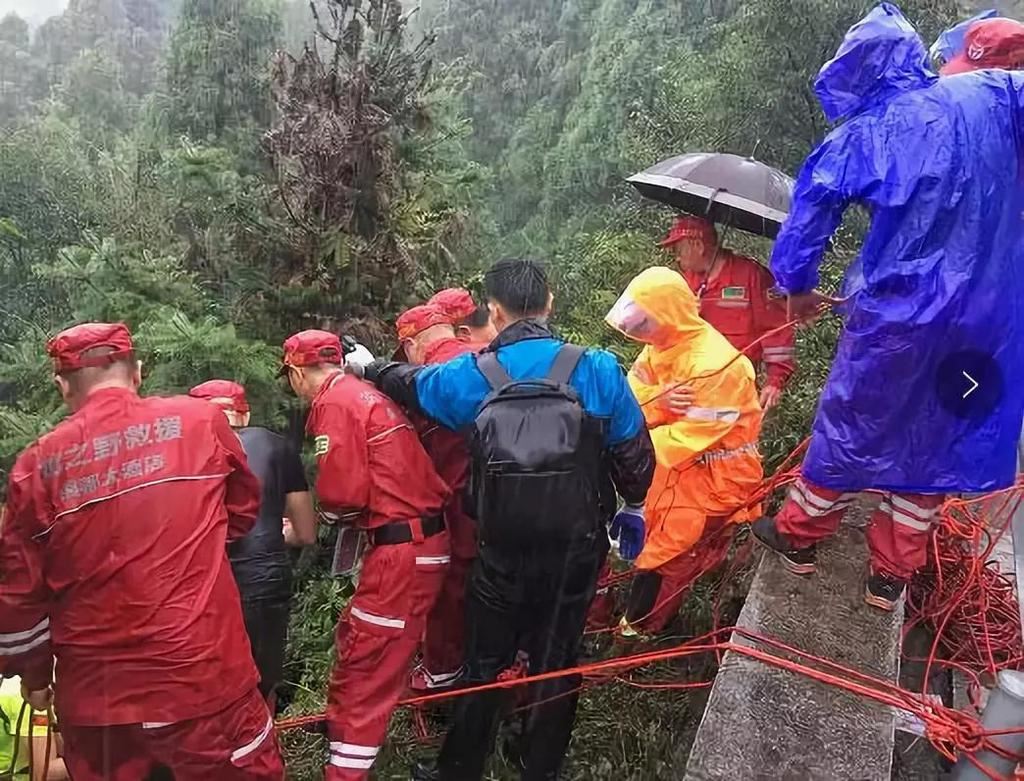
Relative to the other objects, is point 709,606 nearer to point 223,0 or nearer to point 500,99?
point 223,0

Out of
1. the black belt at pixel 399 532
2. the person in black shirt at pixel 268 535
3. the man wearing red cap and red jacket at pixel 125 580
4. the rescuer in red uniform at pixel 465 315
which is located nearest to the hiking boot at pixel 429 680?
the person in black shirt at pixel 268 535

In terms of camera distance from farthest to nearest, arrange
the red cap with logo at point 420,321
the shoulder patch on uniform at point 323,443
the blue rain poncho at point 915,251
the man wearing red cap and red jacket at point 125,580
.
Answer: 1. the red cap with logo at point 420,321
2. the shoulder patch on uniform at point 323,443
3. the blue rain poncho at point 915,251
4. the man wearing red cap and red jacket at point 125,580

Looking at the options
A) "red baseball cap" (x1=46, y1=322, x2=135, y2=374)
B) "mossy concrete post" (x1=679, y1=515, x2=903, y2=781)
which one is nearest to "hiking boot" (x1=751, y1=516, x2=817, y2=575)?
"mossy concrete post" (x1=679, y1=515, x2=903, y2=781)

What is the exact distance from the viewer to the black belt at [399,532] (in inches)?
122

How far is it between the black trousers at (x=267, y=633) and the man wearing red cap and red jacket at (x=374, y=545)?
45 centimetres

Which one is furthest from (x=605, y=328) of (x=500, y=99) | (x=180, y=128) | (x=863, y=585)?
(x=500, y=99)

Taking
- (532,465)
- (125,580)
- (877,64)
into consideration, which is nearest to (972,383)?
(877,64)

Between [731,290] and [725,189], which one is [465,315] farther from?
[725,189]

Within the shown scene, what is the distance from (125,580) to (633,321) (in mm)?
2010

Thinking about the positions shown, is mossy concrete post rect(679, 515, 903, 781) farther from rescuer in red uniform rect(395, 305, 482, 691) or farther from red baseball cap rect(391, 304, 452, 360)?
red baseball cap rect(391, 304, 452, 360)

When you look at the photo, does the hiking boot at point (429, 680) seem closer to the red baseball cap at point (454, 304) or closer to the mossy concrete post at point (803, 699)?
the mossy concrete post at point (803, 699)

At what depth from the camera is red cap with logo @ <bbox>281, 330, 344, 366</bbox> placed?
3.23 metres

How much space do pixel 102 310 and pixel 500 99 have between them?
1868 cm

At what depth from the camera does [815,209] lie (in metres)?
2.87
